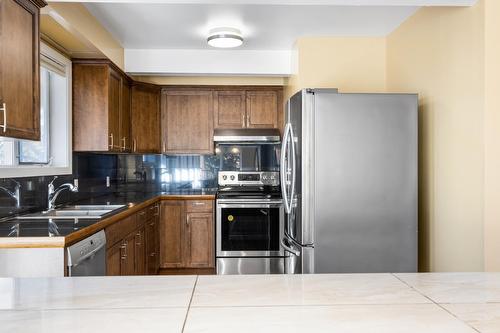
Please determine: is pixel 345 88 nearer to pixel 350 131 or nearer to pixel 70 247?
pixel 350 131

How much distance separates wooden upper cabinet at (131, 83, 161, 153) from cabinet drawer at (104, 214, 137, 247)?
143cm

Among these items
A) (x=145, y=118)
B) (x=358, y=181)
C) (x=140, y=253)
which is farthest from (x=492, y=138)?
(x=145, y=118)

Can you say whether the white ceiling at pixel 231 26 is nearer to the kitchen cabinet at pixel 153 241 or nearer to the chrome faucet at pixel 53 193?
the chrome faucet at pixel 53 193

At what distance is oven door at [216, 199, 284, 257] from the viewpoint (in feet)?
12.6

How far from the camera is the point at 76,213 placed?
278cm

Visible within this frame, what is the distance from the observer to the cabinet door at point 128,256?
2.73m

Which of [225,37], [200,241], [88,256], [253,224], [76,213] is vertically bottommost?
[200,241]

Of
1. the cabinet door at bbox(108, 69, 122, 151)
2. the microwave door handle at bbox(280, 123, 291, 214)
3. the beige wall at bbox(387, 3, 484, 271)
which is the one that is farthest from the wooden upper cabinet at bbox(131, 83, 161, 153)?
the beige wall at bbox(387, 3, 484, 271)

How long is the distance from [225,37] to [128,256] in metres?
1.96

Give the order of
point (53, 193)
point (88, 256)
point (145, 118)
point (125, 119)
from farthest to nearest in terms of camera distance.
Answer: point (145, 118) < point (125, 119) < point (53, 193) < point (88, 256)

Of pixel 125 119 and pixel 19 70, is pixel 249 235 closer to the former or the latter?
pixel 125 119

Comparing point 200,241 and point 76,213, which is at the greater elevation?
point 76,213

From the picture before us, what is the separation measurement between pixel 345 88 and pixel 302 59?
48 cm

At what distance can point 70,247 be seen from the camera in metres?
1.82
